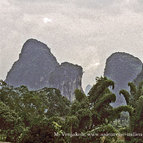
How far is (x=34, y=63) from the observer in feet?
340

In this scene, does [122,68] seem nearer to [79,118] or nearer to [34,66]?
[34,66]

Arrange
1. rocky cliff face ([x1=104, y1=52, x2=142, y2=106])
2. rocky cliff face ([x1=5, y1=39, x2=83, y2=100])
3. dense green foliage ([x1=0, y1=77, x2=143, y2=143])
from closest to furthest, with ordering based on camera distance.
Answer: dense green foliage ([x1=0, y1=77, x2=143, y2=143]) → rocky cliff face ([x1=104, y1=52, x2=142, y2=106]) → rocky cliff face ([x1=5, y1=39, x2=83, y2=100])

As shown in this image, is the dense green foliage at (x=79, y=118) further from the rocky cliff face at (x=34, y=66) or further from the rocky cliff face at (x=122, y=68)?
the rocky cliff face at (x=34, y=66)

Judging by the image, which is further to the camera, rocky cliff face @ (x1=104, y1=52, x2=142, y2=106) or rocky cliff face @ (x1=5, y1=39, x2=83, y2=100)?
rocky cliff face @ (x1=5, y1=39, x2=83, y2=100)

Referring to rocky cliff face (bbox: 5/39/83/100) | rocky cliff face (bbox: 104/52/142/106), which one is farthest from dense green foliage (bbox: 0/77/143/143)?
rocky cliff face (bbox: 5/39/83/100)

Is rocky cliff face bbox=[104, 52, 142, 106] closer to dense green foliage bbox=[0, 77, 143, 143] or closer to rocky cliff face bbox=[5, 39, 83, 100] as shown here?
rocky cliff face bbox=[5, 39, 83, 100]

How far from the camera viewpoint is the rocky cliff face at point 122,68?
9938 centimetres

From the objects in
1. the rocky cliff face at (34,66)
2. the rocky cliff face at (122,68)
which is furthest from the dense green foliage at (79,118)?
the rocky cliff face at (34,66)

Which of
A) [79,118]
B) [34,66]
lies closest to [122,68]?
[34,66]

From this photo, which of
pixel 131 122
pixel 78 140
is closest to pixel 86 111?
pixel 78 140

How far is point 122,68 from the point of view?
10256cm

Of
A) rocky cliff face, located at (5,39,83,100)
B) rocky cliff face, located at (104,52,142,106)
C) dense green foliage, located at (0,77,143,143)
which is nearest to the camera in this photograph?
dense green foliage, located at (0,77,143,143)

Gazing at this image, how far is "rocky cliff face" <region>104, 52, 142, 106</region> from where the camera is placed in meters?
99.4

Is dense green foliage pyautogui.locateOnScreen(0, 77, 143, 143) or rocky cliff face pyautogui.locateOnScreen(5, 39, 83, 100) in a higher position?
rocky cliff face pyautogui.locateOnScreen(5, 39, 83, 100)
